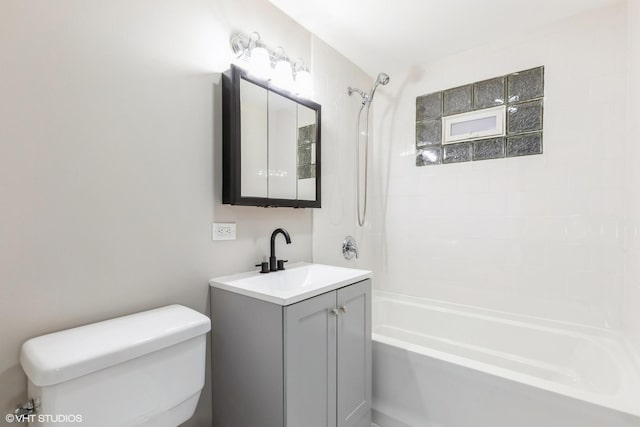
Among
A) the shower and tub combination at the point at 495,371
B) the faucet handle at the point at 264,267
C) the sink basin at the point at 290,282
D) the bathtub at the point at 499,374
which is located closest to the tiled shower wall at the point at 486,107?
the shower and tub combination at the point at 495,371

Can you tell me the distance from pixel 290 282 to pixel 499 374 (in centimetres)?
108

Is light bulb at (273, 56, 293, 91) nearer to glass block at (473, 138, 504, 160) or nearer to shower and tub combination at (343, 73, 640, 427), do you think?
shower and tub combination at (343, 73, 640, 427)

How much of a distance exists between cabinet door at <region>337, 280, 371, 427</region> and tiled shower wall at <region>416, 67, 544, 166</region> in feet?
4.49

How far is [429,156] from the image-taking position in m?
2.40

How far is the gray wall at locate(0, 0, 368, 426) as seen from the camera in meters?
0.91

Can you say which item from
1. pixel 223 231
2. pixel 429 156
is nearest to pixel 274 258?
pixel 223 231

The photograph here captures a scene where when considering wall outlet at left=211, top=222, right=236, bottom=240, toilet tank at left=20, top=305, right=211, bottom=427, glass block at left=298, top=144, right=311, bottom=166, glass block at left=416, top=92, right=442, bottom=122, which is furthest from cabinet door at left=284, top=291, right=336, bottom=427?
glass block at left=416, top=92, right=442, bottom=122

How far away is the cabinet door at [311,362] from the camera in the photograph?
3.69 feet

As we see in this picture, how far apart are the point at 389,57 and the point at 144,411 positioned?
2589mm

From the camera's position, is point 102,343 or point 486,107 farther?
point 486,107

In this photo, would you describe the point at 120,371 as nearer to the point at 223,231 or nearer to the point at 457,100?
the point at 223,231

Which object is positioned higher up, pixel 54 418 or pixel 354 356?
pixel 54 418

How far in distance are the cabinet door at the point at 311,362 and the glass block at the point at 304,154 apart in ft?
2.91

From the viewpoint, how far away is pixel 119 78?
112 cm
